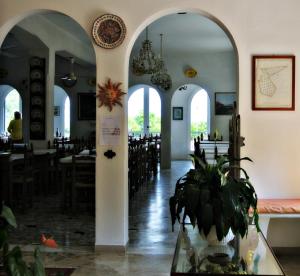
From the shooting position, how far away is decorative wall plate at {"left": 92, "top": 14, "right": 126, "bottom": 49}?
4.70m

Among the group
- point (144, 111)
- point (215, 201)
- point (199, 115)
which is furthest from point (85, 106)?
point (215, 201)

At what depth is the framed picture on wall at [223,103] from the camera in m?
12.8

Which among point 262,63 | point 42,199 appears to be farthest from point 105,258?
point 42,199

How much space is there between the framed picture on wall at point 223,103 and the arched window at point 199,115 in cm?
377

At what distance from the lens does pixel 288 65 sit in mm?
4625

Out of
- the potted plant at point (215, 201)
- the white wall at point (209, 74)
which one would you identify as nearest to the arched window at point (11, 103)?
the white wall at point (209, 74)

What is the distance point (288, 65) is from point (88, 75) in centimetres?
1030

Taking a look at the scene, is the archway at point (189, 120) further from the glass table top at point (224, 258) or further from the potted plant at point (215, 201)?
the potted plant at point (215, 201)

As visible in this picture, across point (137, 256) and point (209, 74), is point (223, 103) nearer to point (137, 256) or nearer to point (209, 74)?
point (209, 74)

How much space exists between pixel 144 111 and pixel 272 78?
1217 centimetres

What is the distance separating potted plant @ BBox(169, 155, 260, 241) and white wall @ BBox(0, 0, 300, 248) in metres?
1.99

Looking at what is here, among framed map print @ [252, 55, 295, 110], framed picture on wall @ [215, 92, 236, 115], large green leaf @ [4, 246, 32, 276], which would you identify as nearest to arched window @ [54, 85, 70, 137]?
framed picture on wall @ [215, 92, 236, 115]

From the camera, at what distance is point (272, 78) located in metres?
4.62

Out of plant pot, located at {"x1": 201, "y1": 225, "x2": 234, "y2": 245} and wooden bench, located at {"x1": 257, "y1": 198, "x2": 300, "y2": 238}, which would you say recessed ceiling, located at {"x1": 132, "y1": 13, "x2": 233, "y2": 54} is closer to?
wooden bench, located at {"x1": 257, "y1": 198, "x2": 300, "y2": 238}
